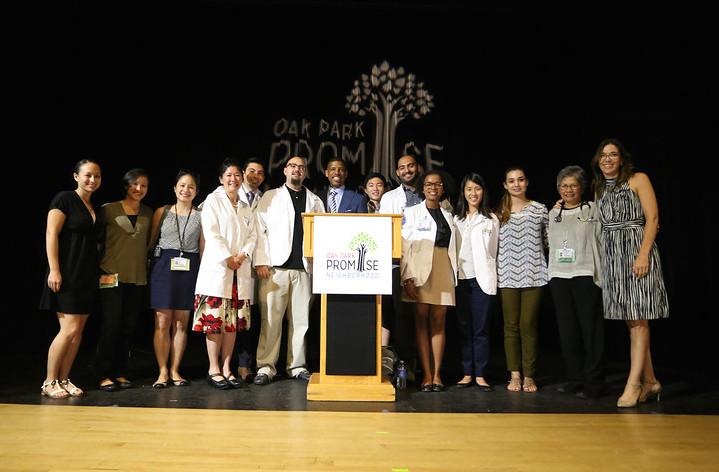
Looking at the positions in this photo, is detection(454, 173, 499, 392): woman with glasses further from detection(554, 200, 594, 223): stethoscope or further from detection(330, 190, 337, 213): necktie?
detection(330, 190, 337, 213): necktie

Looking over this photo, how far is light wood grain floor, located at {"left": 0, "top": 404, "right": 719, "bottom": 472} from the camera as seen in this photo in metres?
2.03

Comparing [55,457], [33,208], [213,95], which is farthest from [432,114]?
[55,457]

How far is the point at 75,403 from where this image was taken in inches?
118

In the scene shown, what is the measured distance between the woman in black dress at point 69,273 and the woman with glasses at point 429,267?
2013mm

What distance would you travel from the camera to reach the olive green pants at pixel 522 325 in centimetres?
355

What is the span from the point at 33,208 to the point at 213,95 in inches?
78.7

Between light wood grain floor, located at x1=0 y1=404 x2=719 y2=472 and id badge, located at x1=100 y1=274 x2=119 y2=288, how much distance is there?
0.83 metres

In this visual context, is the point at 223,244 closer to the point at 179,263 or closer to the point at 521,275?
the point at 179,263

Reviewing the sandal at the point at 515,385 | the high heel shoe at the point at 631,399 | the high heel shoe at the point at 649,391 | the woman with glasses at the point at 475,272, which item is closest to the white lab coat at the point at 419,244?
the woman with glasses at the point at 475,272

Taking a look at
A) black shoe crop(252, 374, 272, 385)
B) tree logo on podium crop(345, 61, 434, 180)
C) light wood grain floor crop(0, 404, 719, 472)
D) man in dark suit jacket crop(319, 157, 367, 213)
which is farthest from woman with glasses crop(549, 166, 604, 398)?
tree logo on podium crop(345, 61, 434, 180)

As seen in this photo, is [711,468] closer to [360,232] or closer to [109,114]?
[360,232]

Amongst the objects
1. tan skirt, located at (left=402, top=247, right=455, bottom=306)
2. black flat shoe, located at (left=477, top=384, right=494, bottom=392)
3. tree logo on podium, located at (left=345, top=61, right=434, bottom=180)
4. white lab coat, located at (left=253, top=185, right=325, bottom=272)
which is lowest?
black flat shoe, located at (left=477, top=384, right=494, bottom=392)

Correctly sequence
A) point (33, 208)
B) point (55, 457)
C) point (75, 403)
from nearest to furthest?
point (55, 457) < point (75, 403) < point (33, 208)

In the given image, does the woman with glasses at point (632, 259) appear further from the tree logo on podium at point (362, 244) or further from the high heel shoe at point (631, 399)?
the tree logo on podium at point (362, 244)
